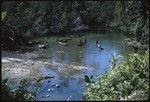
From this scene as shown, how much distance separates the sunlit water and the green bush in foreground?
2.30m

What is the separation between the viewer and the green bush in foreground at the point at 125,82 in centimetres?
2053

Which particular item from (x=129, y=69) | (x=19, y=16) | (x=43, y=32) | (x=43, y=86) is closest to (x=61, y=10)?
(x=43, y=32)

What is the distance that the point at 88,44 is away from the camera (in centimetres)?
4934

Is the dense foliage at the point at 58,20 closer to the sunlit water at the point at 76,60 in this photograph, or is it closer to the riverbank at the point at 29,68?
the sunlit water at the point at 76,60

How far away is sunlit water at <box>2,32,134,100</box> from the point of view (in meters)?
25.9

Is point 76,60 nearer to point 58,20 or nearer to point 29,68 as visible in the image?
point 29,68

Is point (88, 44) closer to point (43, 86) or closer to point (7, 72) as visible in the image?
point (7, 72)

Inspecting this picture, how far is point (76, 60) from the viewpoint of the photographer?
1503 inches

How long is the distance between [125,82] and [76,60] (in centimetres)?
1682

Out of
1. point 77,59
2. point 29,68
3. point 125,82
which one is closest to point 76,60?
point 77,59

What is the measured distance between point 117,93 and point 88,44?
28823 mm

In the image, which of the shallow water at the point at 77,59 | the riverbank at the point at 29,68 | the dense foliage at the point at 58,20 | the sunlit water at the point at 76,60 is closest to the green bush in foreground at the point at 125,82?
the shallow water at the point at 77,59

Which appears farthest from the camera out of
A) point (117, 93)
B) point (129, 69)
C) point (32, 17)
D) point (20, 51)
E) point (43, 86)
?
point (32, 17)

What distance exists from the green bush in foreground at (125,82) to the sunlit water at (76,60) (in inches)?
90.7
